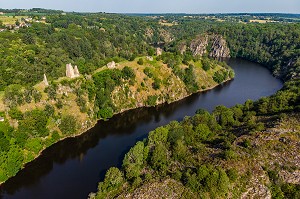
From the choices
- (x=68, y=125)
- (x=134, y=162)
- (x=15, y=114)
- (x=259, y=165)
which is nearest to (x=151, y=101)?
(x=68, y=125)

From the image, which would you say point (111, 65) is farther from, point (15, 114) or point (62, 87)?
point (15, 114)

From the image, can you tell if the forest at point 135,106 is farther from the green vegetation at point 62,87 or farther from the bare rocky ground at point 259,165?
the bare rocky ground at point 259,165

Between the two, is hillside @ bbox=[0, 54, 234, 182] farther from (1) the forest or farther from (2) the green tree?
(2) the green tree

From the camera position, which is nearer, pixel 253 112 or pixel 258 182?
pixel 258 182

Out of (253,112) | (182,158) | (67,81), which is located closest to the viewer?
(182,158)

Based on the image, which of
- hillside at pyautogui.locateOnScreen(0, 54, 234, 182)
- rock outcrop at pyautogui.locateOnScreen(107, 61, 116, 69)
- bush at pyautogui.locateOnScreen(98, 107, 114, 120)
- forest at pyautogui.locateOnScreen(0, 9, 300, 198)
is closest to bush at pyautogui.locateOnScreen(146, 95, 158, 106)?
hillside at pyautogui.locateOnScreen(0, 54, 234, 182)

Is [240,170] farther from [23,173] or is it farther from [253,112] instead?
[23,173]

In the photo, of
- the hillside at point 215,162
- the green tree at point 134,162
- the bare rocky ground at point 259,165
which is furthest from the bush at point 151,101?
the bare rocky ground at point 259,165

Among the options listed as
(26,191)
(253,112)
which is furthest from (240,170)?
(26,191)
